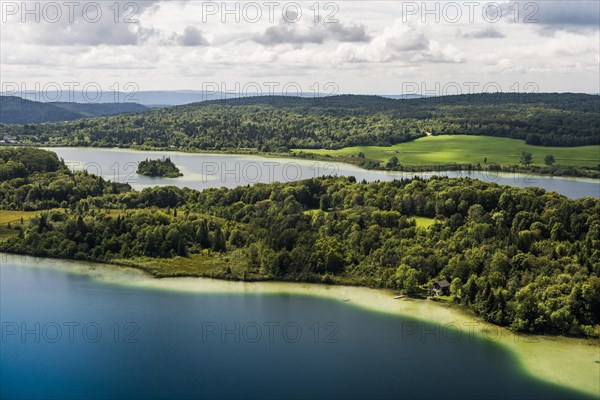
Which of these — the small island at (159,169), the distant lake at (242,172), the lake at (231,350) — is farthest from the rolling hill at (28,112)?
the lake at (231,350)

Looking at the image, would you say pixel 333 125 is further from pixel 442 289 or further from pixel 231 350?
pixel 231 350

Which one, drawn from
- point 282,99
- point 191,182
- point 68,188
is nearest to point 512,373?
point 68,188

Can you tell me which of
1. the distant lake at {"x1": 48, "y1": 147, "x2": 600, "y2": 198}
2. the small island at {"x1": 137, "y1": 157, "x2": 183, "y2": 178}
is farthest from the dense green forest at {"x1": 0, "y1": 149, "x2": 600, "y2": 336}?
the small island at {"x1": 137, "y1": 157, "x2": 183, "y2": 178}

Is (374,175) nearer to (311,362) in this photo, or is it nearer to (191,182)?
(191,182)

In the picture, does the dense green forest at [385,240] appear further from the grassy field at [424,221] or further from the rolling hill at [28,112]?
the rolling hill at [28,112]

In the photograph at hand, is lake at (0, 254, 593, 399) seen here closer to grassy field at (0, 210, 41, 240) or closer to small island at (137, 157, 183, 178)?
grassy field at (0, 210, 41, 240)

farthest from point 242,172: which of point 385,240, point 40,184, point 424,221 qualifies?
point 385,240
